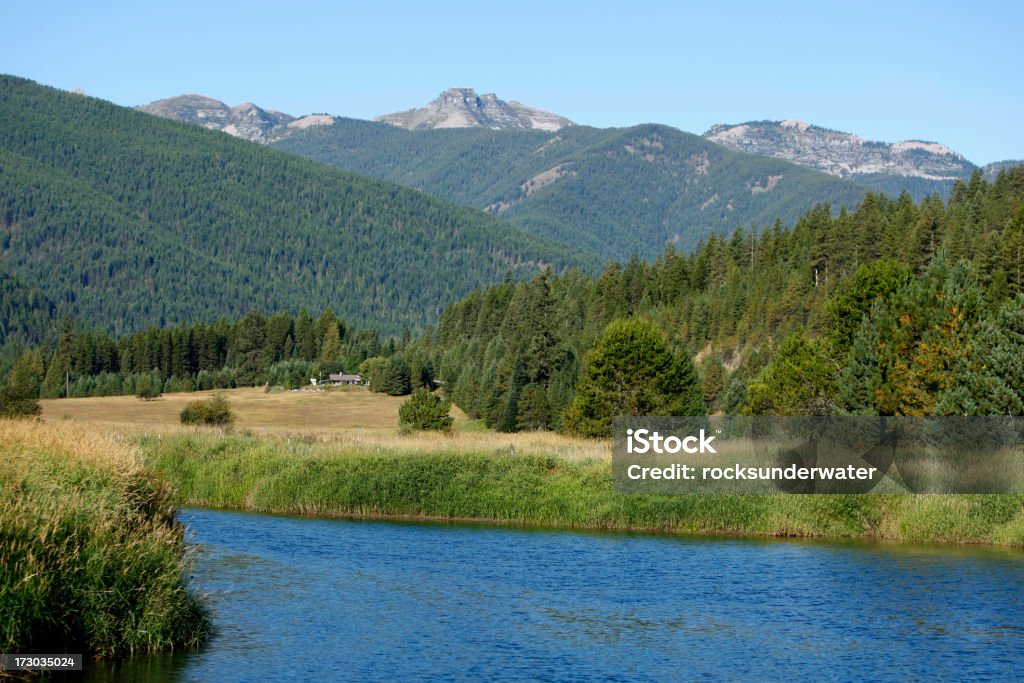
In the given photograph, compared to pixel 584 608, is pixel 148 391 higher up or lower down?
higher up

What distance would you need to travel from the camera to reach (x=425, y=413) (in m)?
83.6

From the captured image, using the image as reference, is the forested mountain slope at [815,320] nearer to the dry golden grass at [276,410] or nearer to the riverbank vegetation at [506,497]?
the dry golden grass at [276,410]

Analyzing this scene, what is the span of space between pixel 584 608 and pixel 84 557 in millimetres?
15246

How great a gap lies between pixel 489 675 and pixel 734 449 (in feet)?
109

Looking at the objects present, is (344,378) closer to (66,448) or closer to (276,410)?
(276,410)

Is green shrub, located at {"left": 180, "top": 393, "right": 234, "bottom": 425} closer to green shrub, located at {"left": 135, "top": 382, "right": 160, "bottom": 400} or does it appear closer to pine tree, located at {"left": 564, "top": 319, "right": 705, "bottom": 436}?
pine tree, located at {"left": 564, "top": 319, "right": 705, "bottom": 436}

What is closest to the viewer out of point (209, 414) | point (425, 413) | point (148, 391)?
point (425, 413)

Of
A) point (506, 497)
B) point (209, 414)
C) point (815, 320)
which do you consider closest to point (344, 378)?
point (815, 320)

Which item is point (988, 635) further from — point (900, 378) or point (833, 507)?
point (900, 378)

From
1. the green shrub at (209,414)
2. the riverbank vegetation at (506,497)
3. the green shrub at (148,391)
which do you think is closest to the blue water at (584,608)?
the riverbank vegetation at (506,497)

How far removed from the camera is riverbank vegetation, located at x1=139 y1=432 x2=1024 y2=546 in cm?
Result: 4809

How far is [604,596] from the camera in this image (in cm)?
3719

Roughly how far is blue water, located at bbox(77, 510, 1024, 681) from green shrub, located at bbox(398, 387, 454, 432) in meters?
33.8

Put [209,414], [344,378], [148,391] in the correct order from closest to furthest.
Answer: [209,414], [148,391], [344,378]
